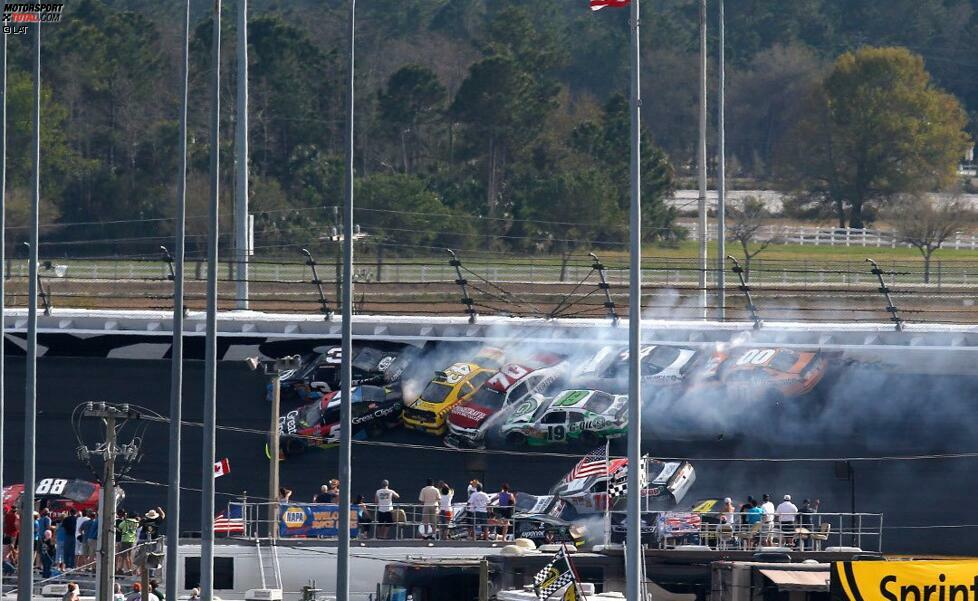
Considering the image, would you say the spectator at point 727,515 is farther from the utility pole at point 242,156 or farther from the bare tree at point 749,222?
the bare tree at point 749,222

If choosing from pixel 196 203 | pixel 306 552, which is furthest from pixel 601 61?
pixel 306 552

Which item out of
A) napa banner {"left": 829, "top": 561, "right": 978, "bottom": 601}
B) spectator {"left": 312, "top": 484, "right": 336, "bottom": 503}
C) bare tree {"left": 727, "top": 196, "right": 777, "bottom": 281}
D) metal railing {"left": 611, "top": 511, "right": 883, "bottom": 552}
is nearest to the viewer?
napa banner {"left": 829, "top": 561, "right": 978, "bottom": 601}

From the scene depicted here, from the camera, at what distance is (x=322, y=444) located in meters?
33.6

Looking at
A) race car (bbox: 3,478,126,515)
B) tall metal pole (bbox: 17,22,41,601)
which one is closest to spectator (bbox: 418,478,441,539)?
race car (bbox: 3,478,126,515)

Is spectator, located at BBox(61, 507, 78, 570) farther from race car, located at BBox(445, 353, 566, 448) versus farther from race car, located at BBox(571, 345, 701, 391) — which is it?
race car, located at BBox(571, 345, 701, 391)

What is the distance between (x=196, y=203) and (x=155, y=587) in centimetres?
3805

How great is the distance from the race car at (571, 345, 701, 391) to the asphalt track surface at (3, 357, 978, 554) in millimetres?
1265

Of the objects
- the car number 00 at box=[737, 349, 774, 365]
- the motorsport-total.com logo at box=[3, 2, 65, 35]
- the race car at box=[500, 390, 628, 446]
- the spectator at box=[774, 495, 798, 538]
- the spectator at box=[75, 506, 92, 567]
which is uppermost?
the motorsport-total.com logo at box=[3, 2, 65, 35]

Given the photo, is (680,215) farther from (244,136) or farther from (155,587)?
(155,587)

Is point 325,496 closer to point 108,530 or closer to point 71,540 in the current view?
point 71,540

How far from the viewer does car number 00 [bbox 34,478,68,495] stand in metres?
32.8

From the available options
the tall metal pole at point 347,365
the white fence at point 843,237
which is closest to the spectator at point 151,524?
the tall metal pole at point 347,365

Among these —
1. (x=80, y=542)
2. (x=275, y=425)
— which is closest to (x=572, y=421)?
(x=275, y=425)

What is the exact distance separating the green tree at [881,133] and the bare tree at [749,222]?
10.4ft
